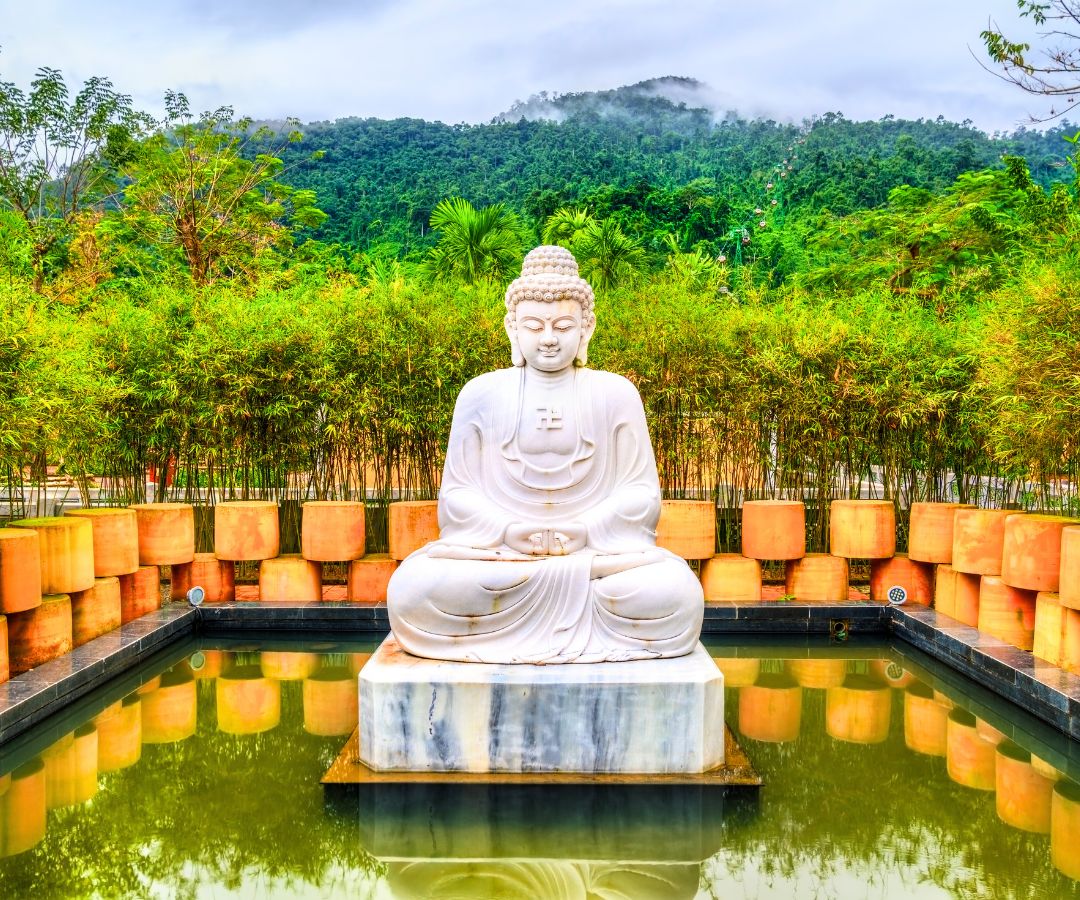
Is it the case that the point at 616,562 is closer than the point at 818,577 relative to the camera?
Yes

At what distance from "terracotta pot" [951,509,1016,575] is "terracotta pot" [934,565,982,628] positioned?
95 mm

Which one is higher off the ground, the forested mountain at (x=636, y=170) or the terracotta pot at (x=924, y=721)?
the forested mountain at (x=636, y=170)

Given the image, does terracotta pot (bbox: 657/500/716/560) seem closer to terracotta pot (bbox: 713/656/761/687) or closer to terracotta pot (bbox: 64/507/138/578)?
terracotta pot (bbox: 713/656/761/687)

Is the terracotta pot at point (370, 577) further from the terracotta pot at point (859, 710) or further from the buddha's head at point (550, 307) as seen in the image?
the terracotta pot at point (859, 710)

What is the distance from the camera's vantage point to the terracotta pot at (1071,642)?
4.37 meters

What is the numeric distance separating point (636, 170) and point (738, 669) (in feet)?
71.3

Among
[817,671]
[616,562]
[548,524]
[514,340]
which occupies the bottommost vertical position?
[817,671]

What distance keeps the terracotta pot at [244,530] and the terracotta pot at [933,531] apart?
387 centimetres

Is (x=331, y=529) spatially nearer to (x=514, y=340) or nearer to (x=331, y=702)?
(x=331, y=702)

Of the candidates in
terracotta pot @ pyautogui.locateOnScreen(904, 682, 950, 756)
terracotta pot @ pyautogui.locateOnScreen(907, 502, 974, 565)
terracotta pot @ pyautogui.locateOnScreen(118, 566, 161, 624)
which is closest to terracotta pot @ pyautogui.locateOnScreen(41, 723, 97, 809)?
terracotta pot @ pyautogui.locateOnScreen(118, 566, 161, 624)

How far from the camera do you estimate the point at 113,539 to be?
208 inches

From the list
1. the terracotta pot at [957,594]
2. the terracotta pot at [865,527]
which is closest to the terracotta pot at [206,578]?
the terracotta pot at [865,527]

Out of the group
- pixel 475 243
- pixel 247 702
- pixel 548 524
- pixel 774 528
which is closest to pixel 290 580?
pixel 247 702

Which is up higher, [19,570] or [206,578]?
[19,570]
